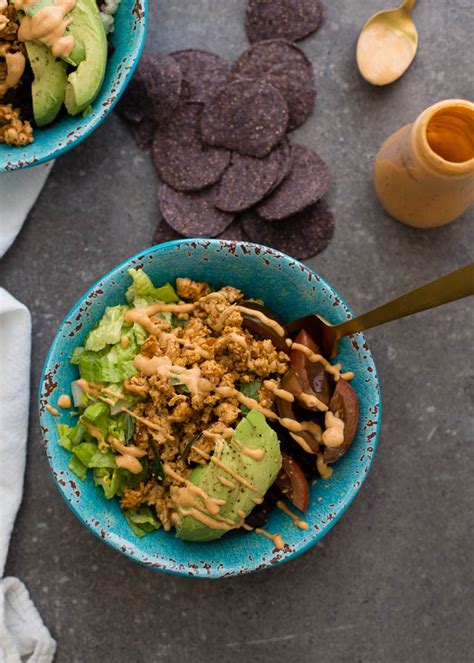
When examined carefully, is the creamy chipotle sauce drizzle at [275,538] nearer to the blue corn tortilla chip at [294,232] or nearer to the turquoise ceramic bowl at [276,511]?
the turquoise ceramic bowl at [276,511]

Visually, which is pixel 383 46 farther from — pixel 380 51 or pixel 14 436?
pixel 14 436

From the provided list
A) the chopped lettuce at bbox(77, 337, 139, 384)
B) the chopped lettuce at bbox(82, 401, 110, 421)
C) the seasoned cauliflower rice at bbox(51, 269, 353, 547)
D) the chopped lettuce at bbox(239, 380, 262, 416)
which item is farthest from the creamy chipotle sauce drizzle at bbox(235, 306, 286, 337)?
the chopped lettuce at bbox(82, 401, 110, 421)

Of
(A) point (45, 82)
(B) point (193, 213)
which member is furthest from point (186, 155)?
(A) point (45, 82)

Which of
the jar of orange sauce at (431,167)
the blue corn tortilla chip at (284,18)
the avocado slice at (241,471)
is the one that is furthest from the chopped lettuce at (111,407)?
the blue corn tortilla chip at (284,18)

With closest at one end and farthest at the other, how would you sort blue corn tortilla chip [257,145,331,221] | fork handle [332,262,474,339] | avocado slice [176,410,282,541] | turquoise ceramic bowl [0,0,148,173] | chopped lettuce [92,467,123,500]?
fork handle [332,262,474,339] < avocado slice [176,410,282,541] < chopped lettuce [92,467,123,500] < turquoise ceramic bowl [0,0,148,173] < blue corn tortilla chip [257,145,331,221]

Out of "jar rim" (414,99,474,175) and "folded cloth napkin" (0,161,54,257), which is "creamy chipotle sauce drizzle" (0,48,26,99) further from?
"jar rim" (414,99,474,175)
